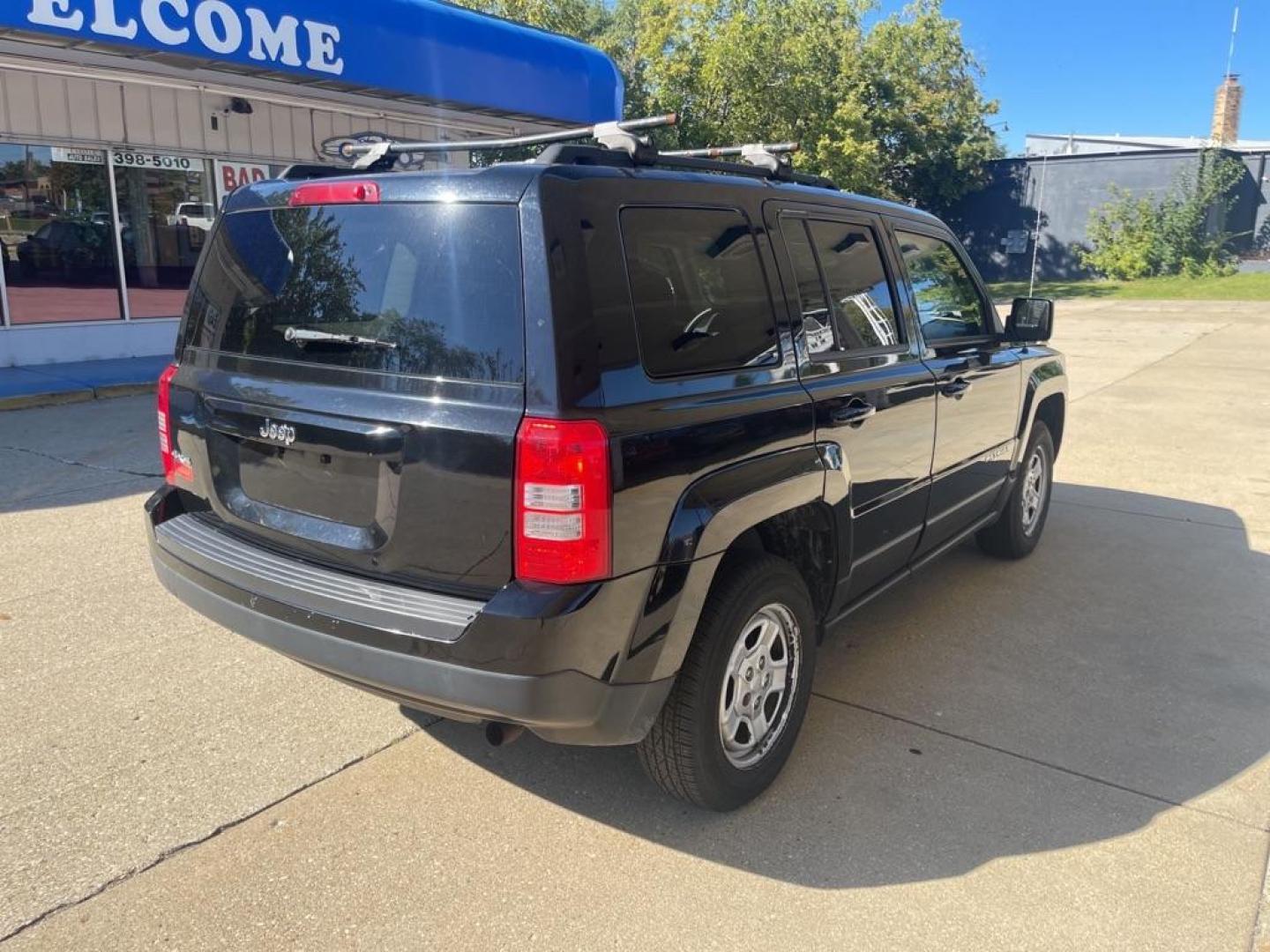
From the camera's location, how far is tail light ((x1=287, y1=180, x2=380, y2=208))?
2.83 meters

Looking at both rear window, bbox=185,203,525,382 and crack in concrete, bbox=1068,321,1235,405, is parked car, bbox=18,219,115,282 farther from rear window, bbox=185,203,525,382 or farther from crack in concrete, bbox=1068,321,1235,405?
crack in concrete, bbox=1068,321,1235,405

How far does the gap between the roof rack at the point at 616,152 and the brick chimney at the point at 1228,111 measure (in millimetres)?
42779

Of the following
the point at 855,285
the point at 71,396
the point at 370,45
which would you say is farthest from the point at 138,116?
the point at 855,285

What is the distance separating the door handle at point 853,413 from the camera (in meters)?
3.34

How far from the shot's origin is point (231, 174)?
1300cm

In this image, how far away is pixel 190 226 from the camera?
503 inches

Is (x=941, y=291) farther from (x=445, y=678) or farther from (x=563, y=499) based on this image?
Result: (x=445, y=678)

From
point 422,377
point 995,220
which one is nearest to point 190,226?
point 422,377

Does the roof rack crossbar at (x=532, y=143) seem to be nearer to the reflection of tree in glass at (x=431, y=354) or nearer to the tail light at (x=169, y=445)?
the reflection of tree in glass at (x=431, y=354)

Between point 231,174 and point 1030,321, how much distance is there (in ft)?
37.0

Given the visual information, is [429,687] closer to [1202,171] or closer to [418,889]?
[418,889]

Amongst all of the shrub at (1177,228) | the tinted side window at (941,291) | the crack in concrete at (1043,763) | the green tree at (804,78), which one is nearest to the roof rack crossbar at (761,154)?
the tinted side window at (941,291)

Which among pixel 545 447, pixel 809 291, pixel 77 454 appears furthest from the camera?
pixel 77 454

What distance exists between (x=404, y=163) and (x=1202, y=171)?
3139cm
